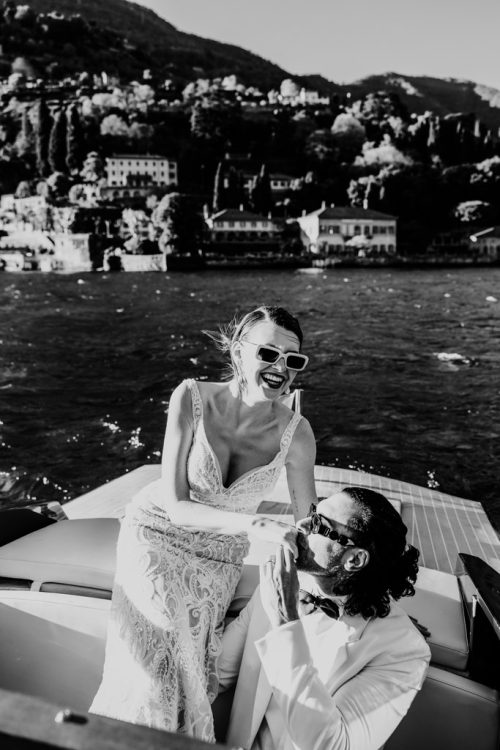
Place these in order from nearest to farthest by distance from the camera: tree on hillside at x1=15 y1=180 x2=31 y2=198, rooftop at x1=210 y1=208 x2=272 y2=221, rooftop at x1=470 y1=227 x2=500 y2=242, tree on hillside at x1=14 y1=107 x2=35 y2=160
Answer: rooftop at x1=210 y1=208 x2=272 y2=221 → rooftop at x1=470 y1=227 x2=500 y2=242 → tree on hillside at x1=15 y1=180 x2=31 y2=198 → tree on hillside at x1=14 y1=107 x2=35 y2=160

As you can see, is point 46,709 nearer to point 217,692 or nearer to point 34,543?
point 217,692

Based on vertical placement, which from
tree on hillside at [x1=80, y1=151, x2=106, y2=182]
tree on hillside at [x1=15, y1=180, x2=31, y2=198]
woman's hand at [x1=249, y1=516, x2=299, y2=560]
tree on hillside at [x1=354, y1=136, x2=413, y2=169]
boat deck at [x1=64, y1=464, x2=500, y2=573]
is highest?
tree on hillside at [x1=354, y1=136, x2=413, y2=169]

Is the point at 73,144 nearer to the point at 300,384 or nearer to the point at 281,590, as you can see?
the point at 300,384

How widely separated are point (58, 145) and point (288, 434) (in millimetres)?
123718

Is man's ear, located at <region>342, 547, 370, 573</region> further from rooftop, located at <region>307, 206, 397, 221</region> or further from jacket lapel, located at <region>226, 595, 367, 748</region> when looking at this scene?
rooftop, located at <region>307, 206, 397, 221</region>

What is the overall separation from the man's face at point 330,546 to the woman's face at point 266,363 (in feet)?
2.40

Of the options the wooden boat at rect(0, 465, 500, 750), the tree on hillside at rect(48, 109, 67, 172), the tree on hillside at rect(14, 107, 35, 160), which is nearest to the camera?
the wooden boat at rect(0, 465, 500, 750)

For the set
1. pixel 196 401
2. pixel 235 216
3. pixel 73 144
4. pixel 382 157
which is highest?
pixel 73 144

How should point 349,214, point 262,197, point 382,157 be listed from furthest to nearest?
point 382,157
point 262,197
point 349,214

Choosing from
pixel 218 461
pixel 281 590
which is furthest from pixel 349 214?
pixel 281 590

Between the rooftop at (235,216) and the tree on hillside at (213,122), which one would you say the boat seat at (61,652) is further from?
the tree on hillside at (213,122)

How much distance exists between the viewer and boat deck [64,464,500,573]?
4.13m

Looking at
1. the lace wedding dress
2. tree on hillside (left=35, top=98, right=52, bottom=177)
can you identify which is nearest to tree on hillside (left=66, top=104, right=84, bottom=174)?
tree on hillside (left=35, top=98, right=52, bottom=177)

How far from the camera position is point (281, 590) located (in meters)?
1.72
